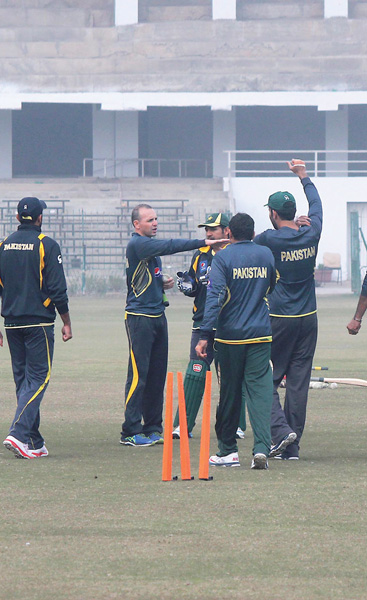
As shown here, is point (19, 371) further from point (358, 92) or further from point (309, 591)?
point (358, 92)

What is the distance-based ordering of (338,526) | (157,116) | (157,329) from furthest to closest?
1. (157,116)
2. (157,329)
3. (338,526)

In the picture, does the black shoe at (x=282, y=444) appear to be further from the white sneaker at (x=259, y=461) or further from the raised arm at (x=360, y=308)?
the raised arm at (x=360, y=308)

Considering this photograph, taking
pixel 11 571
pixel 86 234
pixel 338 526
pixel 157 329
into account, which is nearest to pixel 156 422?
pixel 157 329

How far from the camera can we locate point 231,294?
8.07 metres

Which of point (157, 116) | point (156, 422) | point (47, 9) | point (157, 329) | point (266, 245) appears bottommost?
point (156, 422)

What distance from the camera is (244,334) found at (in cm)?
803

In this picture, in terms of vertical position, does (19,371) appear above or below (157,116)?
below

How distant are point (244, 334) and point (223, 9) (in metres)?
40.9

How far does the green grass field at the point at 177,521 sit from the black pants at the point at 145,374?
27cm

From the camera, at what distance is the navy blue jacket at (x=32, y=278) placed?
866cm

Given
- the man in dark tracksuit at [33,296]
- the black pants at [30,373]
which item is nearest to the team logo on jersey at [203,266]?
the man in dark tracksuit at [33,296]

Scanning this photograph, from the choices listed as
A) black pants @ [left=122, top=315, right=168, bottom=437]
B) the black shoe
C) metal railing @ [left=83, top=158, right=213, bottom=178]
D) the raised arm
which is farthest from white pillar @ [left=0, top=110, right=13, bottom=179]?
the black shoe

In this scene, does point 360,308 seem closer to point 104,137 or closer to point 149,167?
point 104,137

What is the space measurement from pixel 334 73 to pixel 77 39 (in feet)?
35.3
